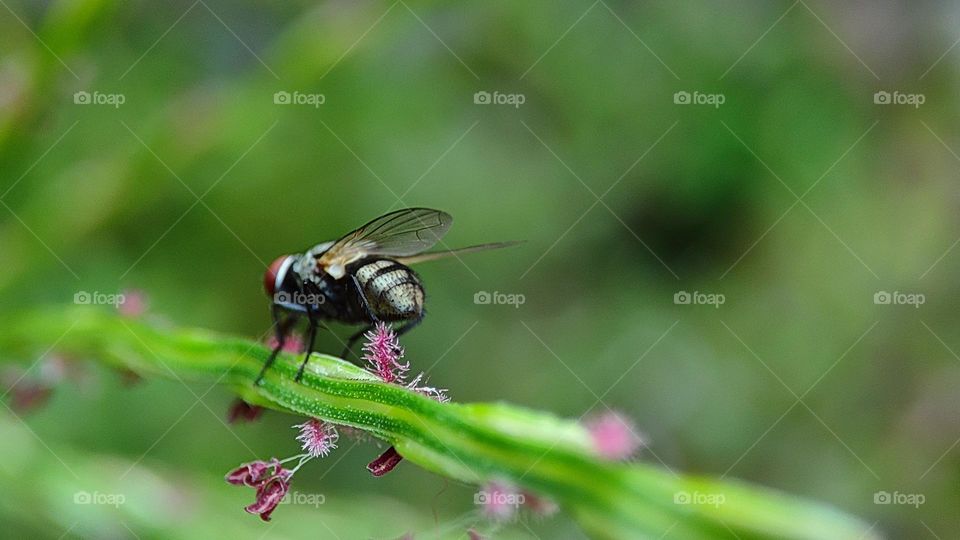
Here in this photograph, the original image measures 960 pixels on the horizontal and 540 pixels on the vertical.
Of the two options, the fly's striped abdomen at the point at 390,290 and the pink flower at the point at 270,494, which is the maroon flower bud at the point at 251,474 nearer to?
the pink flower at the point at 270,494

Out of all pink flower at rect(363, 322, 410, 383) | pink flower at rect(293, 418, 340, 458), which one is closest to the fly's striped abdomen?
pink flower at rect(363, 322, 410, 383)

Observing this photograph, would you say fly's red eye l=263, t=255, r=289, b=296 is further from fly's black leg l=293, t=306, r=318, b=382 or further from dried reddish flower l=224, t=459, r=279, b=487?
dried reddish flower l=224, t=459, r=279, b=487

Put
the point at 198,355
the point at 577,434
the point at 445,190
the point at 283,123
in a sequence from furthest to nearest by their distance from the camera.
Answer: the point at 445,190, the point at 283,123, the point at 198,355, the point at 577,434

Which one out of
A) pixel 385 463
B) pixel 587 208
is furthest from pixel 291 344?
pixel 587 208

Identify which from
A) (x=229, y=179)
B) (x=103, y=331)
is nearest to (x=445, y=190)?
(x=229, y=179)

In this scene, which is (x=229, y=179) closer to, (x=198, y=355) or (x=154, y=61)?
(x=154, y=61)
